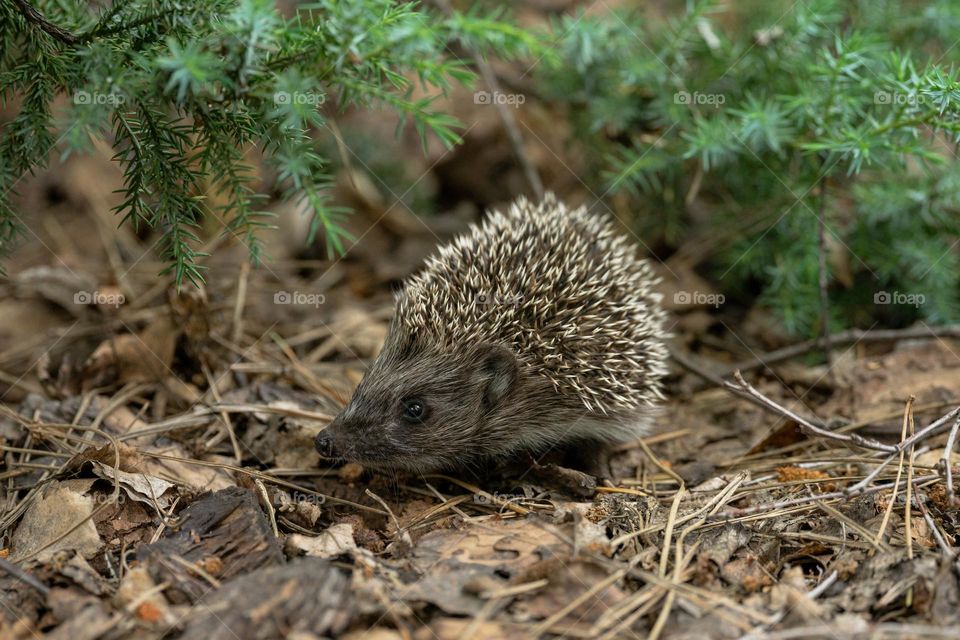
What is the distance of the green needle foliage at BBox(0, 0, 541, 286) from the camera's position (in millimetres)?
3631

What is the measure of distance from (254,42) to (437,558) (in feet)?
8.17

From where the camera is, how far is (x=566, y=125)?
798cm

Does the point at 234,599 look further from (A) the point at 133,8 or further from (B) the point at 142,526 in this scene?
(A) the point at 133,8

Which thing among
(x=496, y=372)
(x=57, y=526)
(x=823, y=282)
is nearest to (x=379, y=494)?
(x=496, y=372)

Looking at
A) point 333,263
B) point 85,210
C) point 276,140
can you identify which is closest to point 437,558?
point 276,140

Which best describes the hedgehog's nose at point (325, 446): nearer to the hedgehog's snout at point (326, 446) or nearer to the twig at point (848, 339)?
the hedgehog's snout at point (326, 446)

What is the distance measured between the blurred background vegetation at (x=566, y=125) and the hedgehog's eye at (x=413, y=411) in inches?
43.3

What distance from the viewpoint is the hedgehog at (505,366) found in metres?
4.81

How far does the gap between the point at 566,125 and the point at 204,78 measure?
16.8ft

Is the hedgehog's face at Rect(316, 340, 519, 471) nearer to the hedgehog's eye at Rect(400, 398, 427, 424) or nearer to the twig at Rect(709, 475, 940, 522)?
the hedgehog's eye at Rect(400, 398, 427, 424)

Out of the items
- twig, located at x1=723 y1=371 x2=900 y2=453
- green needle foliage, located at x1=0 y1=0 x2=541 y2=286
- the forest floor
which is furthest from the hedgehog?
green needle foliage, located at x1=0 y1=0 x2=541 y2=286

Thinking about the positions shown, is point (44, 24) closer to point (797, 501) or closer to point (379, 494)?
point (379, 494)

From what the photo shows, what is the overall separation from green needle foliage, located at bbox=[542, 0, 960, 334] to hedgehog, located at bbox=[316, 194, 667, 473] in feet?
5.03

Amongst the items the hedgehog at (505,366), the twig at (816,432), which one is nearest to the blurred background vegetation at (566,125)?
the hedgehog at (505,366)
